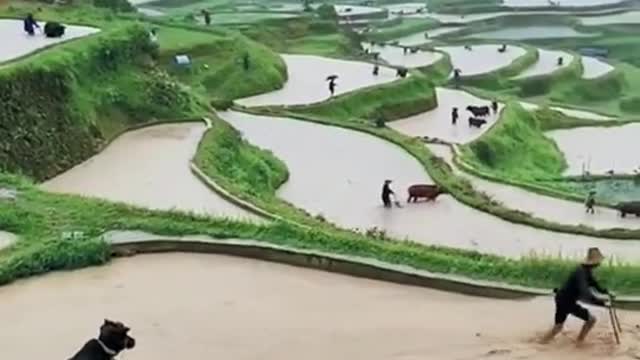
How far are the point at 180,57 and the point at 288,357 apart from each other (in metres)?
26.7

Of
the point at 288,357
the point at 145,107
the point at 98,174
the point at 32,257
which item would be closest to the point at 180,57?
the point at 145,107

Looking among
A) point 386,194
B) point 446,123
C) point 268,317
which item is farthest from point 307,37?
point 268,317

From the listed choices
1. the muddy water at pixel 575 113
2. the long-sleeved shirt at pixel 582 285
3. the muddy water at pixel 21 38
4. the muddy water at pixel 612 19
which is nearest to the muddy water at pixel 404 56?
the muddy water at pixel 575 113

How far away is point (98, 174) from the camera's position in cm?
2167

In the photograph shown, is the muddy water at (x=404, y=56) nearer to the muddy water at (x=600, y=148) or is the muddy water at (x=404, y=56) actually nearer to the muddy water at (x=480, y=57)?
the muddy water at (x=480, y=57)

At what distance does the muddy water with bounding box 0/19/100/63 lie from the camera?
25.5m

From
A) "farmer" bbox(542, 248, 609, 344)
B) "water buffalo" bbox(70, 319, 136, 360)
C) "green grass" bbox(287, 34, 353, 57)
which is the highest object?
"water buffalo" bbox(70, 319, 136, 360)

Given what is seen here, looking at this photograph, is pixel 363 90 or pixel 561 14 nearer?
pixel 363 90

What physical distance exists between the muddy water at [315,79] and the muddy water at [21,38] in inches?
276

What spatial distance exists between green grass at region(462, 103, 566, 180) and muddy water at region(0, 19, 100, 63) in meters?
10.8

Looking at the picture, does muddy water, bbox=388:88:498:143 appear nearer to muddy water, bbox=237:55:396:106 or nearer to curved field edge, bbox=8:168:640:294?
muddy water, bbox=237:55:396:106

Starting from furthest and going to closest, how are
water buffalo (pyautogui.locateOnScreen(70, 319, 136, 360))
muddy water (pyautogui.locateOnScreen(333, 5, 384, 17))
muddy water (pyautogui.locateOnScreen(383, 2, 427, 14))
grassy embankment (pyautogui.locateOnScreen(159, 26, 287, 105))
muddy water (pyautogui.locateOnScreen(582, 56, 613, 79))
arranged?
muddy water (pyautogui.locateOnScreen(383, 2, 427, 14)) → muddy water (pyautogui.locateOnScreen(333, 5, 384, 17)) → muddy water (pyautogui.locateOnScreen(582, 56, 613, 79)) → grassy embankment (pyautogui.locateOnScreen(159, 26, 287, 105)) → water buffalo (pyautogui.locateOnScreen(70, 319, 136, 360))

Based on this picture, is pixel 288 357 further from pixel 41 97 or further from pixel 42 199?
pixel 41 97

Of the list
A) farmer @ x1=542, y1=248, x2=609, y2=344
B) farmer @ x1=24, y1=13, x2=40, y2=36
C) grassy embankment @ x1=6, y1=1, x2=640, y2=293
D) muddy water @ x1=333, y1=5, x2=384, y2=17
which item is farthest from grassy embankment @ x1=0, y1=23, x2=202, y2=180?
muddy water @ x1=333, y1=5, x2=384, y2=17
